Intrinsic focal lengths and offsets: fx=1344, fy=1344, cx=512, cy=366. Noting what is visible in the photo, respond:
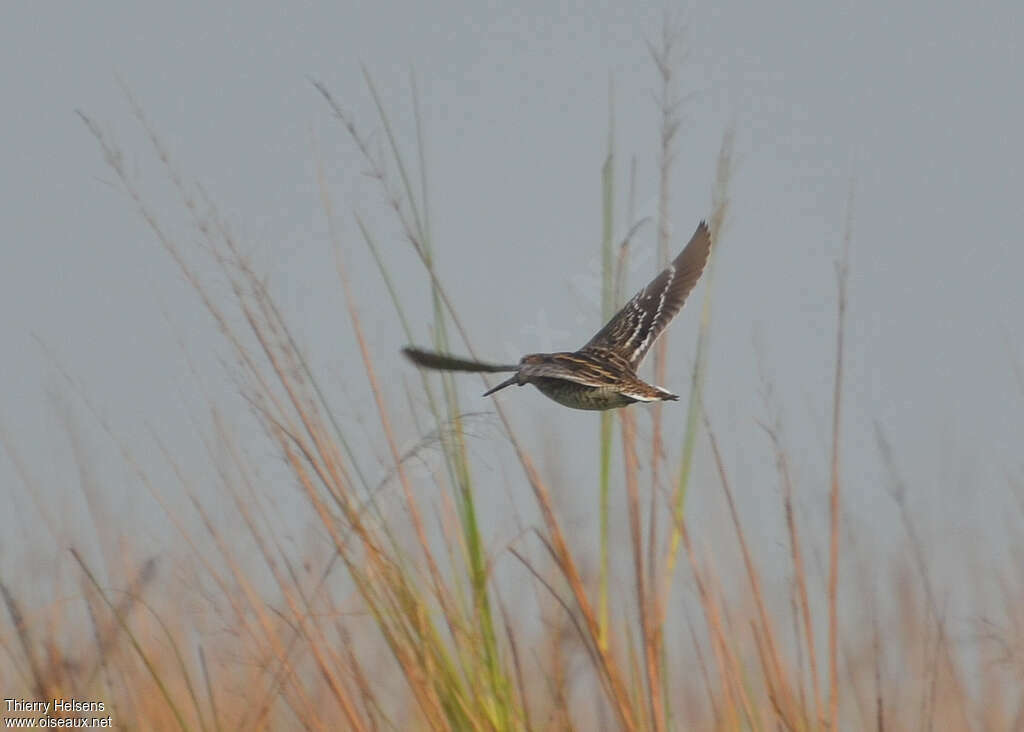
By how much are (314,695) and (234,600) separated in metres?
0.87

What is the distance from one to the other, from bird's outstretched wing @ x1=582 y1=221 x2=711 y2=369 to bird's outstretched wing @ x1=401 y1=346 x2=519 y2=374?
0.97 metres

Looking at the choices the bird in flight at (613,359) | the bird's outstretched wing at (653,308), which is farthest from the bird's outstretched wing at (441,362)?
the bird's outstretched wing at (653,308)

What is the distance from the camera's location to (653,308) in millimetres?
4023

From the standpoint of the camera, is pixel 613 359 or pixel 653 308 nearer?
pixel 613 359

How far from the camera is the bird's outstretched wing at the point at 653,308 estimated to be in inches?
150

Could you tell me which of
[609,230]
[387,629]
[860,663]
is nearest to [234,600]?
[387,629]

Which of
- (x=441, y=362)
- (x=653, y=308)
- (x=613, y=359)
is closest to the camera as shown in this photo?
(x=441, y=362)

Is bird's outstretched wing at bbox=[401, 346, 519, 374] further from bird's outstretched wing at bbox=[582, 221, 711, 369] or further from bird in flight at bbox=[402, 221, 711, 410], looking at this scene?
bird's outstretched wing at bbox=[582, 221, 711, 369]

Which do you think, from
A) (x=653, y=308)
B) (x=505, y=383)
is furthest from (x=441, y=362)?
(x=653, y=308)

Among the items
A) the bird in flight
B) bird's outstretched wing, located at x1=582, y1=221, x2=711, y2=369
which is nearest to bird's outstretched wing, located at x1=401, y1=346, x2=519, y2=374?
the bird in flight

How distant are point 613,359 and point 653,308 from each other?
0.55 m

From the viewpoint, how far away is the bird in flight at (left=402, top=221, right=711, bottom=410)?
292 cm

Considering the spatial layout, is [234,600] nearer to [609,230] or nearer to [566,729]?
[566,729]

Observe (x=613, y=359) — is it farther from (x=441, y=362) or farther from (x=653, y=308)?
(x=441, y=362)
